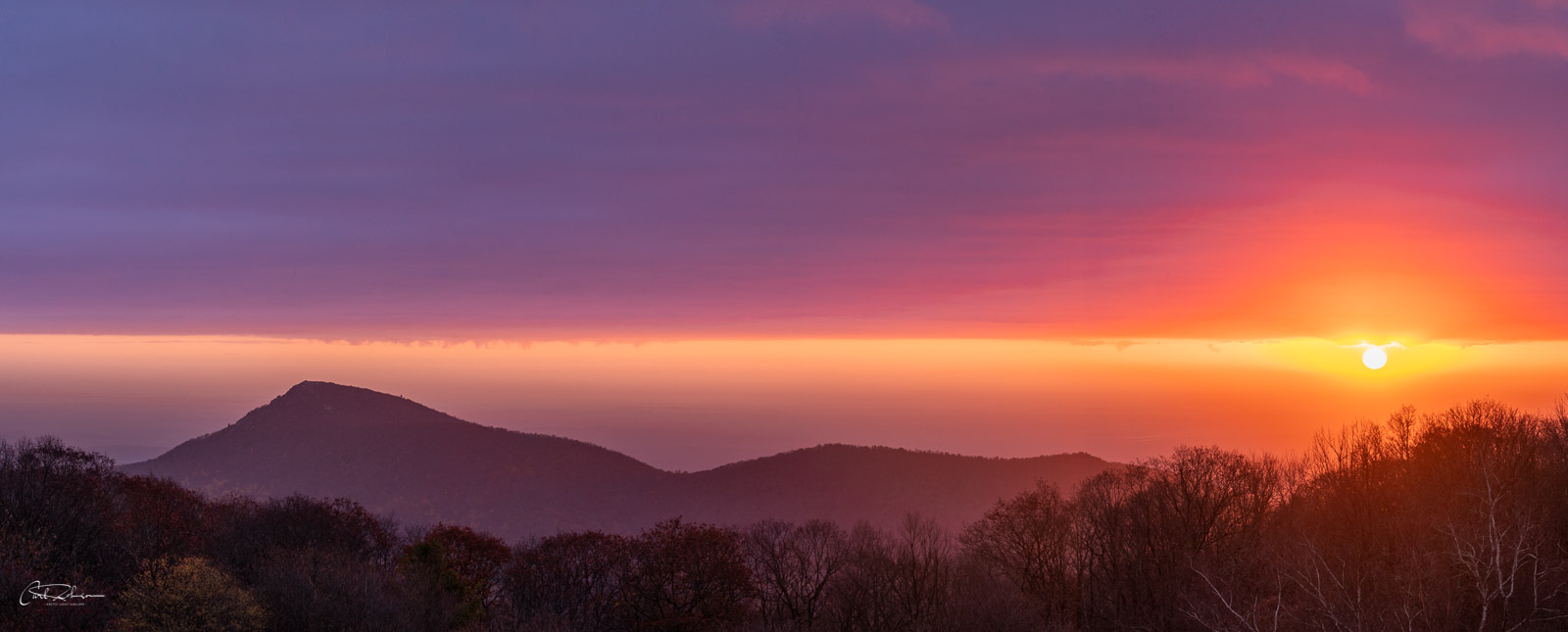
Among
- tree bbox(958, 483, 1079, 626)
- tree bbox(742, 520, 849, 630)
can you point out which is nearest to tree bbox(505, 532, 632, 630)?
tree bbox(742, 520, 849, 630)

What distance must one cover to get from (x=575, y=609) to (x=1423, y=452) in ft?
197

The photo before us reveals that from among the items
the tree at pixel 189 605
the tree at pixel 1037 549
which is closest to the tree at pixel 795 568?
the tree at pixel 1037 549

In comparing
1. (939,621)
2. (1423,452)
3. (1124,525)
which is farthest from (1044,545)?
(1423,452)

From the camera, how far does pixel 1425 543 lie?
46.1 m

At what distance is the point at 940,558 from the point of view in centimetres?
6925

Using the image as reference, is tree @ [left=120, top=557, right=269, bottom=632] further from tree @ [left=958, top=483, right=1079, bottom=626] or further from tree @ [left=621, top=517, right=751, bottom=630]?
tree @ [left=958, top=483, right=1079, bottom=626]

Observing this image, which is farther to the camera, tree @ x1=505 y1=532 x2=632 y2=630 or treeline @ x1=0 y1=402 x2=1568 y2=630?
tree @ x1=505 y1=532 x2=632 y2=630

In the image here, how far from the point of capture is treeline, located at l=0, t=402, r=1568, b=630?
144 ft

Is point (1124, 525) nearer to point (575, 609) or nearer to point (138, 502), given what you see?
point (575, 609)

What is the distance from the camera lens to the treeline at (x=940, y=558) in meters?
43.9
